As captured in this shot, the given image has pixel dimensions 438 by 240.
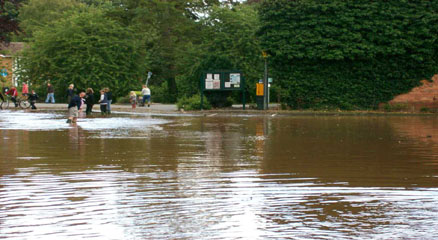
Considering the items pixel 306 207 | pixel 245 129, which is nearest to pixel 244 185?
pixel 306 207

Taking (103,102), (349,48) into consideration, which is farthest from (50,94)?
(349,48)

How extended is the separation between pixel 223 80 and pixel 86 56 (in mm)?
15094

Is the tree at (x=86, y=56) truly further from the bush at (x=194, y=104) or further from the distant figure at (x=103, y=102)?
the distant figure at (x=103, y=102)

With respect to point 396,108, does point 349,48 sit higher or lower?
higher

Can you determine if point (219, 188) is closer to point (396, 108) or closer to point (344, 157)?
point (344, 157)

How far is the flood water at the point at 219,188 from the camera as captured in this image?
759 centimetres

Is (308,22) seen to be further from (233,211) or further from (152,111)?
(233,211)

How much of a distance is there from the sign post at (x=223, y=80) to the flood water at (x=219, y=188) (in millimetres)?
19459

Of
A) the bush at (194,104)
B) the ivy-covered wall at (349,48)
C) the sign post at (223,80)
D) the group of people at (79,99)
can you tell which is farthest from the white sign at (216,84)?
the group of people at (79,99)

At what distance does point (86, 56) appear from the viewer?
50.8 metres

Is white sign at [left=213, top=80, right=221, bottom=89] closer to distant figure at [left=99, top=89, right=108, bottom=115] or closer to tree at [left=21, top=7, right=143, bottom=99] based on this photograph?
distant figure at [left=99, top=89, right=108, bottom=115]

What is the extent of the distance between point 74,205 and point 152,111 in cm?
3028

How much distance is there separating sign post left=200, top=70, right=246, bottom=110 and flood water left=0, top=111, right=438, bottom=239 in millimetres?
19459

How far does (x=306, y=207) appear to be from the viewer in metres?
8.77
